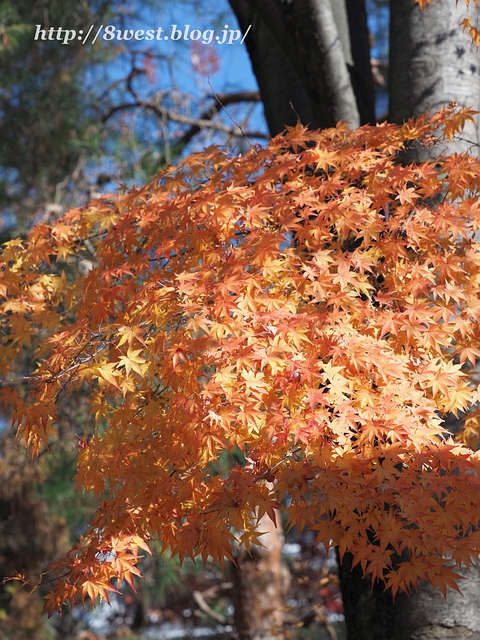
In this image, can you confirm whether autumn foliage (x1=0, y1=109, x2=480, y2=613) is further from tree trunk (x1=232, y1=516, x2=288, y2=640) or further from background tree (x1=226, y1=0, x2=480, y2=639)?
tree trunk (x1=232, y1=516, x2=288, y2=640)

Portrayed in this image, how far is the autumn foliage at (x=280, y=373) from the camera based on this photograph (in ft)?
5.52

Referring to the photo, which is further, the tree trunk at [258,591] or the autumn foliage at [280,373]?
the tree trunk at [258,591]

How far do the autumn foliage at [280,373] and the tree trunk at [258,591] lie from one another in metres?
3.02

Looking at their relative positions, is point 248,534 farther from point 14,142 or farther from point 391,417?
point 14,142

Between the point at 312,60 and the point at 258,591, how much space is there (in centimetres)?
366

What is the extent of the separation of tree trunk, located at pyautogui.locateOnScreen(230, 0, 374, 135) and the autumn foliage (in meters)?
0.77

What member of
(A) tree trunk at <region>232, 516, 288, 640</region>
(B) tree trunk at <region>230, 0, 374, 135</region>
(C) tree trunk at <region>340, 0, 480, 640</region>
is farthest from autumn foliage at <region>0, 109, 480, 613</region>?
(A) tree trunk at <region>232, 516, 288, 640</region>

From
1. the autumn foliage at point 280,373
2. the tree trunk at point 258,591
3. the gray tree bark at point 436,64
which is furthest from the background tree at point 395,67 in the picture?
the tree trunk at point 258,591

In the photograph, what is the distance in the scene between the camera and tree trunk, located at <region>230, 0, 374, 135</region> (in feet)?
9.78

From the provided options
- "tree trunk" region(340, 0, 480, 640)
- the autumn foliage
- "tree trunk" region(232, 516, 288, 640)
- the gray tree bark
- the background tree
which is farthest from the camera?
"tree trunk" region(232, 516, 288, 640)

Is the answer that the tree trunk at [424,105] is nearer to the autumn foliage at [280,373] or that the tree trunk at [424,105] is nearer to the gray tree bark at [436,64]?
the gray tree bark at [436,64]

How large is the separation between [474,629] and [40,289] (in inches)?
80.8

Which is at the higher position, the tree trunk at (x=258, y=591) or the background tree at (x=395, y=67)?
the background tree at (x=395, y=67)

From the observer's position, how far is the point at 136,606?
378 inches
